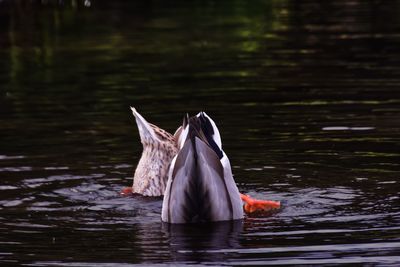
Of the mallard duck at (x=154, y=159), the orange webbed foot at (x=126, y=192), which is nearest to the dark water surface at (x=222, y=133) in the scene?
the orange webbed foot at (x=126, y=192)

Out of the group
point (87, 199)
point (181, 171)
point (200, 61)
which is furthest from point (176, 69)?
point (181, 171)

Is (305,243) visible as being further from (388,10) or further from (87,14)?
(87,14)

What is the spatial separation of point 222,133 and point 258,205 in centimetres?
365

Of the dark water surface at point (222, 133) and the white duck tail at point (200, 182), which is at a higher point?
the white duck tail at point (200, 182)

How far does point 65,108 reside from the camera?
55.2ft

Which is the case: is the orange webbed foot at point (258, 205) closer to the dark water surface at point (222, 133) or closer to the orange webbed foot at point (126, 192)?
the dark water surface at point (222, 133)

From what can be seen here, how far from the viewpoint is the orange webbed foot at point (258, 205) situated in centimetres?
1062

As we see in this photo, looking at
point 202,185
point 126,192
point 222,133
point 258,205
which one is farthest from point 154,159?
point 222,133

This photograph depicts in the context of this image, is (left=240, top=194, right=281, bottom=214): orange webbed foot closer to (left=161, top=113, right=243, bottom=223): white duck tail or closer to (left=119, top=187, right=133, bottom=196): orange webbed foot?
(left=161, top=113, right=243, bottom=223): white duck tail

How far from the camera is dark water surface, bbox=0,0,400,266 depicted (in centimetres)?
970

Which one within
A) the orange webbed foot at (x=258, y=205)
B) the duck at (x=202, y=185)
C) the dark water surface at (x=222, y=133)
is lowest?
the dark water surface at (x=222, y=133)

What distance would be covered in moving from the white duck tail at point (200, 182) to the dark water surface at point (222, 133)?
151mm

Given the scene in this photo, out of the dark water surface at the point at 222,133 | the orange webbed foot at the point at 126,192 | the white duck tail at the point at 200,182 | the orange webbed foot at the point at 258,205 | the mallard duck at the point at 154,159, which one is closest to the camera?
the dark water surface at the point at 222,133

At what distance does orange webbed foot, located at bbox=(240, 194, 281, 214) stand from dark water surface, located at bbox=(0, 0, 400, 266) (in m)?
0.10
